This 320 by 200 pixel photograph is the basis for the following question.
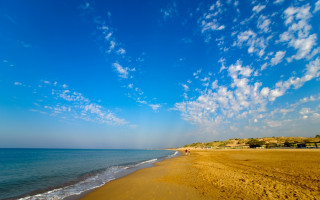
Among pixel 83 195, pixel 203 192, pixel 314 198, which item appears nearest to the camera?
pixel 314 198

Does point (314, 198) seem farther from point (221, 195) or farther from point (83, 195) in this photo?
point (83, 195)

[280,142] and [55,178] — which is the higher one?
[55,178]

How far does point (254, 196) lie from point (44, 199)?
12901 millimetres

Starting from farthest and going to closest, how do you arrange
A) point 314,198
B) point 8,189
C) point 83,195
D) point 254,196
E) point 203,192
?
point 8,189
point 83,195
point 203,192
point 254,196
point 314,198

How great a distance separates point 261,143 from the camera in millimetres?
65750

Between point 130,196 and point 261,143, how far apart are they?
7586 cm

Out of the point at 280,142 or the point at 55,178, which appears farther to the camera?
the point at 280,142

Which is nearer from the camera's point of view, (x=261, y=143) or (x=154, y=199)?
(x=154, y=199)

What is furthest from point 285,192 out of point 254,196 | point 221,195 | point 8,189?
point 8,189

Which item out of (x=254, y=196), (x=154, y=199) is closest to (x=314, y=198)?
(x=254, y=196)

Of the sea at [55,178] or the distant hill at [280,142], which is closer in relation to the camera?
the sea at [55,178]

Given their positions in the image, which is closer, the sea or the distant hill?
the sea

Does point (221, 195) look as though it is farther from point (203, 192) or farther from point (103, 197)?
point (103, 197)

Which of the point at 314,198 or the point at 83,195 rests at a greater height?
the point at 314,198
